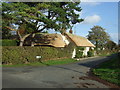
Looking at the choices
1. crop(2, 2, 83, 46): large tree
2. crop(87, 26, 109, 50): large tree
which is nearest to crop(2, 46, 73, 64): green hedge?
crop(2, 2, 83, 46): large tree

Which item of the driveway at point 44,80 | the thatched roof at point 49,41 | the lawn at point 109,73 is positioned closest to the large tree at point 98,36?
the thatched roof at point 49,41

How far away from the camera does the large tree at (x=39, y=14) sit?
20.8 metres

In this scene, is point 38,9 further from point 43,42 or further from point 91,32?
point 91,32

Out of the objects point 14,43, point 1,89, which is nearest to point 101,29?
point 14,43

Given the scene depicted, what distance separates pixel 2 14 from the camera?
2127 centimetres

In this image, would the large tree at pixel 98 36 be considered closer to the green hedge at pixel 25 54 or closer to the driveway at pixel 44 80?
the green hedge at pixel 25 54

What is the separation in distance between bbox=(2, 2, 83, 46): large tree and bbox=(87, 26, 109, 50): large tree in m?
46.9

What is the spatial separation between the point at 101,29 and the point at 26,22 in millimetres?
55430

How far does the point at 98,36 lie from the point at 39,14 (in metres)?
53.0

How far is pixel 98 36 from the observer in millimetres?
71125

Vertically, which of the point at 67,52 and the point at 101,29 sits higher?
the point at 101,29

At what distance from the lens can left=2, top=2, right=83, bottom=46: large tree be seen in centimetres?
2077

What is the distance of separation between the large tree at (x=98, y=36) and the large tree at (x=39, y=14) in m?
46.9

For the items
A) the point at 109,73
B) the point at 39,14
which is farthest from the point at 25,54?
the point at 109,73
